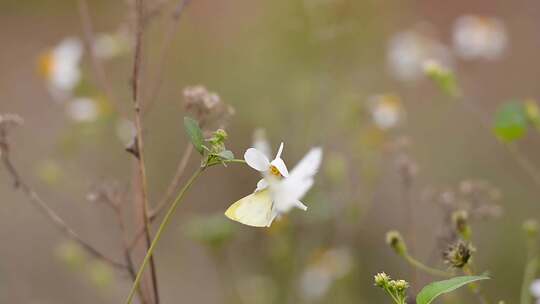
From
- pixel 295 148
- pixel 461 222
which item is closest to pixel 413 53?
pixel 295 148

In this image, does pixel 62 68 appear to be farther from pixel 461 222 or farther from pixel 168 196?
pixel 461 222

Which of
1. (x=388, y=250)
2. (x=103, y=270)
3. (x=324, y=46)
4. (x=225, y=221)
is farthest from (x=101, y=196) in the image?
(x=324, y=46)

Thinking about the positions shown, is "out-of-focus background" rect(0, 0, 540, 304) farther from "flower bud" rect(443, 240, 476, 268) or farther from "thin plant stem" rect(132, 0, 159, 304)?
"flower bud" rect(443, 240, 476, 268)

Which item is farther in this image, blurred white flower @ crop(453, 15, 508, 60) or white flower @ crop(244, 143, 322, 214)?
blurred white flower @ crop(453, 15, 508, 60)

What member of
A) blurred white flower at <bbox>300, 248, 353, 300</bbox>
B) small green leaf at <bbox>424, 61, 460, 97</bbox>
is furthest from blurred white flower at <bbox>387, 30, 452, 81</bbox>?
small green leaf at <bbox>424, 61, 460, 97</bbox>

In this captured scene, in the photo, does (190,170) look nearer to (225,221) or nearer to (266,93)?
(266,93)

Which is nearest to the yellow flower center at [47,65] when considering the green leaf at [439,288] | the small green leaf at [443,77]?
the small green leaf at [443,77]
